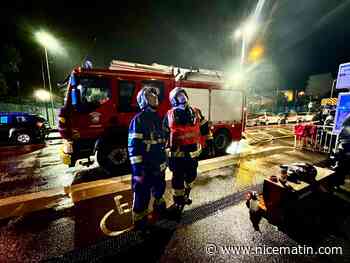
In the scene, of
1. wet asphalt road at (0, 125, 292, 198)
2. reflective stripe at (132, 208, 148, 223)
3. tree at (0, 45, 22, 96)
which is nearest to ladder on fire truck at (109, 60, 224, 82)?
wet asphalt road at (0, 125, 292, 198)

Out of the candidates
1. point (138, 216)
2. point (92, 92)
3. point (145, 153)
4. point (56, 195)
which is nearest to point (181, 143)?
point (145, 153)

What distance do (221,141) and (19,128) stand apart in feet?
30.0

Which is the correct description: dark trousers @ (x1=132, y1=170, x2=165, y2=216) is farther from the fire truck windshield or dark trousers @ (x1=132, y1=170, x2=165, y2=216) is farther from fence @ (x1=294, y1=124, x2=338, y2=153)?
fence @ (x1=294, y1=124, x2=338, y2=153)

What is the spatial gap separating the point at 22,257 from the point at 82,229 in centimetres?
67

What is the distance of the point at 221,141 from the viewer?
7152 mm

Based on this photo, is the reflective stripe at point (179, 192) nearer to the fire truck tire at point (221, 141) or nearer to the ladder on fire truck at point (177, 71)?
the ladder on fire truck at point (177, 71)

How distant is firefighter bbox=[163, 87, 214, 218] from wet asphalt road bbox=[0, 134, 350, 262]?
46 centimetres

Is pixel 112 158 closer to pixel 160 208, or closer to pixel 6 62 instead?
Result: pixel 160 208

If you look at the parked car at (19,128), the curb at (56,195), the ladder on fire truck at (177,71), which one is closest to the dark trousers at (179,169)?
the curb at (56,195)

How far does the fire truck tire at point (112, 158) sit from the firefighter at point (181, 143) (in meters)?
2.27

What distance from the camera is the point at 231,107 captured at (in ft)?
24.0

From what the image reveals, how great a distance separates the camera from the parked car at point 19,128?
8.25m

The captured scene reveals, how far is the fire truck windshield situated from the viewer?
4.52m

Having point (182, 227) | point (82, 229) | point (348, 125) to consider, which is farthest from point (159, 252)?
point (348, 125)
